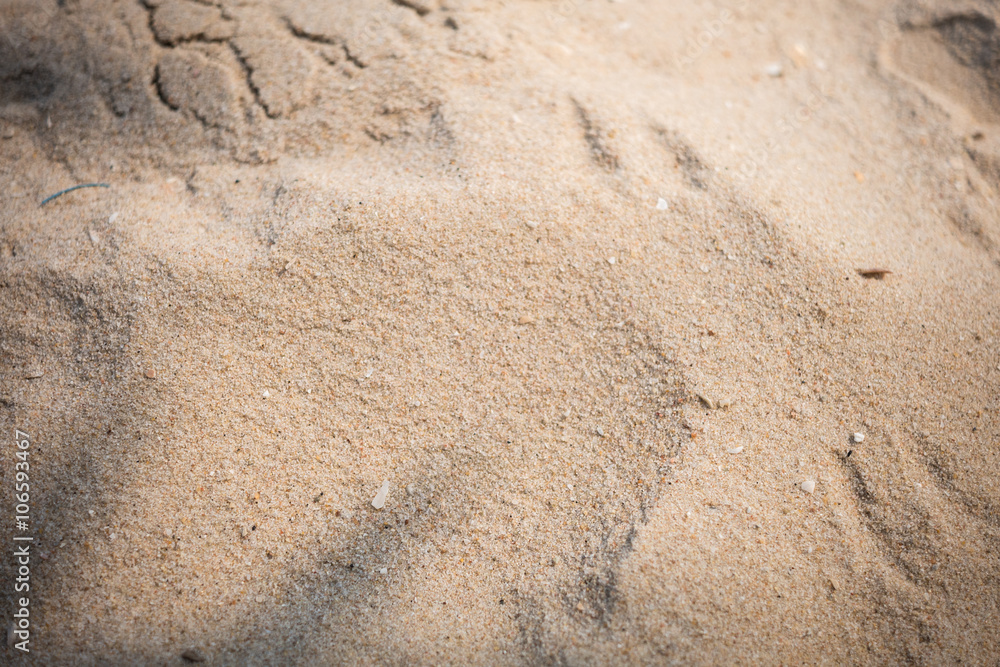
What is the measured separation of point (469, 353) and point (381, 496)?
40 centimetres

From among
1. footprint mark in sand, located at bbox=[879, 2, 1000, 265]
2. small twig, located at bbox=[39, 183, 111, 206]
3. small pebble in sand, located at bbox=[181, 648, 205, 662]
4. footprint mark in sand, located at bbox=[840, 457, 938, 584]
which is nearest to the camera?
small pebble in sand, located at bbox=[181, 648, 205, 662]

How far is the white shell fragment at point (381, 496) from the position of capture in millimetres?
1317

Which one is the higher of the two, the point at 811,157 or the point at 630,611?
the point at 811,157

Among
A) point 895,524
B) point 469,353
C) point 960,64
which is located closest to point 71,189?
point 469,353

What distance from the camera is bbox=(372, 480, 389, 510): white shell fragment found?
132cm

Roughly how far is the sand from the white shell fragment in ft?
0.09

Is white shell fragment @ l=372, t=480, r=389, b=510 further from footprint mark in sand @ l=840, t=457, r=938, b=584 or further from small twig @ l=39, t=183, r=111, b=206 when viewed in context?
small twig @ l=39, t=183, r=111, b=206

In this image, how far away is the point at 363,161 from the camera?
1.61 metres

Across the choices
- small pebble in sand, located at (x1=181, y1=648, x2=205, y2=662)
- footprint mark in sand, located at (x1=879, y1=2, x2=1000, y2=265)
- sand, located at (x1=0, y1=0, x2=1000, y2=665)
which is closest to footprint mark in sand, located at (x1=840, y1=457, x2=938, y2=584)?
sand, located at (x1=0, y1=0, x2=1000, y2=665)

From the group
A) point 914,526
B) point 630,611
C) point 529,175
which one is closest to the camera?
→ point 630,611

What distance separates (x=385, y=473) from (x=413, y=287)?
47 cm

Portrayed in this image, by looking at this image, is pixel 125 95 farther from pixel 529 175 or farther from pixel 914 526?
pixel 914 526

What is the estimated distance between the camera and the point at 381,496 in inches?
52.2

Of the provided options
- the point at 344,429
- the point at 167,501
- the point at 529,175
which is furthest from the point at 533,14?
the point at 167,501
